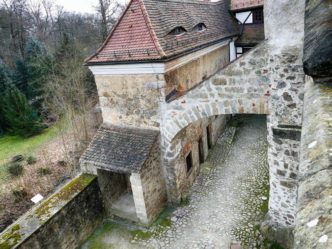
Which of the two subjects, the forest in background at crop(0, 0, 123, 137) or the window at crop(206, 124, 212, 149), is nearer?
the window at crop(206, 124, 212, 149)

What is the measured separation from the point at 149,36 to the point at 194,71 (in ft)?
8.30

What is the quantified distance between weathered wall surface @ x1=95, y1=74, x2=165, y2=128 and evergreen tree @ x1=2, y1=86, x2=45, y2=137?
530 inches

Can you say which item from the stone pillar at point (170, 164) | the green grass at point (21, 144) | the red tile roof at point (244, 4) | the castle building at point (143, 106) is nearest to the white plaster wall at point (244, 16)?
the red tile roof at point (244, 4)

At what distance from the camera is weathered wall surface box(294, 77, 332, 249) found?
902 millimetres

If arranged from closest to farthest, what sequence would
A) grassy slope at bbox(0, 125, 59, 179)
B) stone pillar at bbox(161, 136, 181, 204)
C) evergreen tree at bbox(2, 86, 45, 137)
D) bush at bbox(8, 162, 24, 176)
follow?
stone pillar at bbox(161, 136, 181, 204), bush at bbox(8, 162, 24, 176), grassy slope at bbox(0, 125, 59, 179), evergreen tree at bbox(2, 86, 45, 137)

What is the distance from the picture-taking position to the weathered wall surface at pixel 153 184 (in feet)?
26.9

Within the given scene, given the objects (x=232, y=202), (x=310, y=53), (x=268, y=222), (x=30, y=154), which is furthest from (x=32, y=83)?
(x=310, y=53)

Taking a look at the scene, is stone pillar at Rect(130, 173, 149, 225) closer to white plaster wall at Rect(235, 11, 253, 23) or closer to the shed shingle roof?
the shed shingle roof

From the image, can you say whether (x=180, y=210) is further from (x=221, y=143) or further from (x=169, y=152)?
(x=221, y=143)

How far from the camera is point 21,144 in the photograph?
1977 cm

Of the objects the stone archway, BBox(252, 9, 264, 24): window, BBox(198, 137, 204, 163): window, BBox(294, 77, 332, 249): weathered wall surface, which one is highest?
BBox(252, 9, 264, 24): window

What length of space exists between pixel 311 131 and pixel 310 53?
0.66 meters

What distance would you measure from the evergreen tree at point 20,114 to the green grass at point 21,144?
0.61 metres

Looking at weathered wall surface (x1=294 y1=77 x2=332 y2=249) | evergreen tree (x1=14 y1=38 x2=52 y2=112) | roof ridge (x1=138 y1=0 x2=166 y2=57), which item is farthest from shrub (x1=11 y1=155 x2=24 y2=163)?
weathered wall surface (x1=294 y1=77 x2=332 y2=249)
